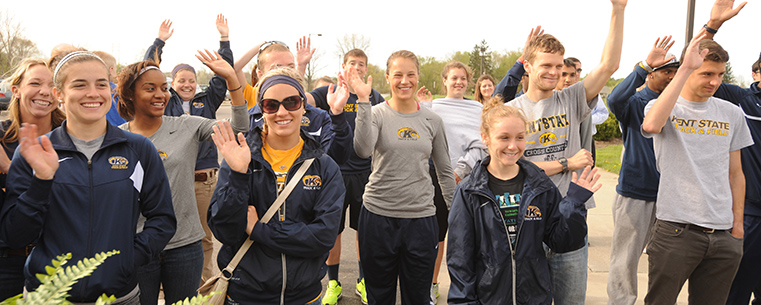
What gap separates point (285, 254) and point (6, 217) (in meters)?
1.24

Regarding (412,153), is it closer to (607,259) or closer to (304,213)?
(304,213)

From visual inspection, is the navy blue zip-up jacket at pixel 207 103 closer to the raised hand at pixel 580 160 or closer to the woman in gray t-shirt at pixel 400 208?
the woman in gray t-shirt at pixel 400 208

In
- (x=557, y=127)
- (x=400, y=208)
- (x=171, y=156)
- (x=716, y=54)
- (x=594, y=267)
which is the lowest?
(x=594, y=267)

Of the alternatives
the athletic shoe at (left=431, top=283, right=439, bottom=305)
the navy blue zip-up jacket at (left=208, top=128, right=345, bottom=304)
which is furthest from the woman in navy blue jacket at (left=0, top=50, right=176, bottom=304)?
the athletic shoe at (left=431, top=283, right=439, bottom=305)

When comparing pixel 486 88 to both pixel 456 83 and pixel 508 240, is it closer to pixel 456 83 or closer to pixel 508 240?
pixel 456 83

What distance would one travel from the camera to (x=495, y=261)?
2529 mm

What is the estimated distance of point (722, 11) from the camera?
3.94 metres

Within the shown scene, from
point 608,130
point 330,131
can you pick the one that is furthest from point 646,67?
point 608,130

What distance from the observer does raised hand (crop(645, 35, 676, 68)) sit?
313 centimetres

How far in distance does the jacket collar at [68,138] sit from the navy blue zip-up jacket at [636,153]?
10.6ft

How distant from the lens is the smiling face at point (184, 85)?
15.3 feet

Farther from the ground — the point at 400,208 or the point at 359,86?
the point at 359,86

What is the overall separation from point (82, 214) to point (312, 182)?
105 cm

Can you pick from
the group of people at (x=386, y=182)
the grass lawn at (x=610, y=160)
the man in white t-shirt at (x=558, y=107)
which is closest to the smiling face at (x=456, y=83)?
the group of people at (x=386, y=182)
